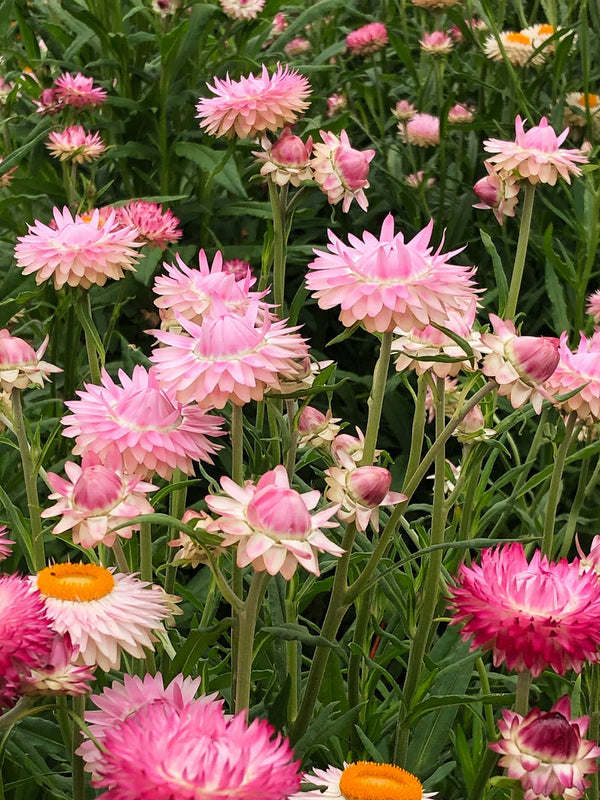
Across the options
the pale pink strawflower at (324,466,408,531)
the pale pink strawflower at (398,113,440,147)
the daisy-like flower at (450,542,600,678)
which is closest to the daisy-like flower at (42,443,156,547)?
the pale pink strawflower at (324,466,408,531)

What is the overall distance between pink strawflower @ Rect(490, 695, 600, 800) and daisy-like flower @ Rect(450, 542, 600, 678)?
4cm

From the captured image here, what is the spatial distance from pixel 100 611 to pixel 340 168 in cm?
62

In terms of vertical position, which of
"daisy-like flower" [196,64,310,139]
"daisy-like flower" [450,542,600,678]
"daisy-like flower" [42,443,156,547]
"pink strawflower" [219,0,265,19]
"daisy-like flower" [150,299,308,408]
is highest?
"pink strawflower" [219,0,265,19]

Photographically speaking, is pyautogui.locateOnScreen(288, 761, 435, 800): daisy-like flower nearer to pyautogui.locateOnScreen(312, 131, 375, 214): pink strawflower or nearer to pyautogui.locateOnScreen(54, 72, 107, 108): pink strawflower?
pyautogui.locateOnScreen(312, 131, 375, 214): pink strawflower

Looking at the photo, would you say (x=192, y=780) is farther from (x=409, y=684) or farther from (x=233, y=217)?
(x=233, y=217)

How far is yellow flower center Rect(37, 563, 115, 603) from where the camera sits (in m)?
0.80

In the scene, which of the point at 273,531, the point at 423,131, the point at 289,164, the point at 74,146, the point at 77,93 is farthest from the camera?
the point at 423,131

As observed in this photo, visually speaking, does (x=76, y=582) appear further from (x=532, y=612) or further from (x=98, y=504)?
(x=532, y=612)

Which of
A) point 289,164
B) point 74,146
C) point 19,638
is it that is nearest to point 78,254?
point 289,164

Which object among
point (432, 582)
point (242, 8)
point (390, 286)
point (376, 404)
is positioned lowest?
point (432, 582)

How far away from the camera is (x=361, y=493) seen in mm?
809

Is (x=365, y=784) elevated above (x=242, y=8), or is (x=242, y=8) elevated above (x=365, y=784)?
(x=242, y=8)

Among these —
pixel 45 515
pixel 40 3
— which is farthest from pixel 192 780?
pixel 40 3

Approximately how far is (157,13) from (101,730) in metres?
1.86
